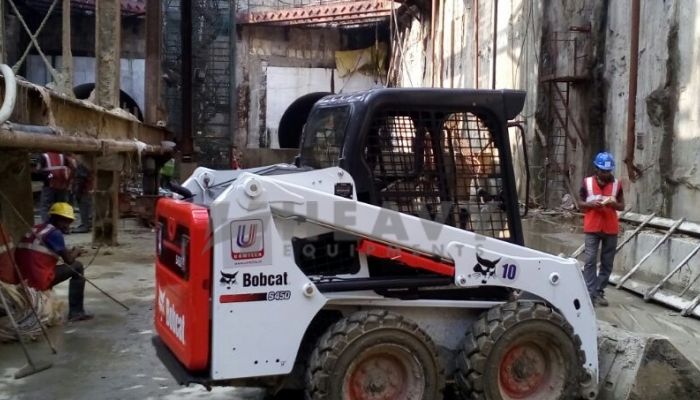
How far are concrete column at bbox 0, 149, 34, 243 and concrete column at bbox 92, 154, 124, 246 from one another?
2680 mm

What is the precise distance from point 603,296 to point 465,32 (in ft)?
34.9

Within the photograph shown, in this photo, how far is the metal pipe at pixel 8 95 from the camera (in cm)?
419

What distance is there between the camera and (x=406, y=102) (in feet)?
14.5

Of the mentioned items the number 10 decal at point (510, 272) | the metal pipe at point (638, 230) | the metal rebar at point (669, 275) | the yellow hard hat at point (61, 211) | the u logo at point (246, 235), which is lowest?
the metal rebar at point (669, 275)

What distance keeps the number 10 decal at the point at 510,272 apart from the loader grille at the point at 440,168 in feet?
0.91

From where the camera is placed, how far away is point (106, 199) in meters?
10.6

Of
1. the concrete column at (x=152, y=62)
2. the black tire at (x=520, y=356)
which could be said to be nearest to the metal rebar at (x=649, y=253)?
the black tire at (x=520, y=356)

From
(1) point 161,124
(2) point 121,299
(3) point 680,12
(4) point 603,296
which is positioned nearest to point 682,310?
(4) point 603,296

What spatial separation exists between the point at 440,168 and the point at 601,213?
146 inches

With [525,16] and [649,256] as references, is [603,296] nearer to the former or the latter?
[649,256]

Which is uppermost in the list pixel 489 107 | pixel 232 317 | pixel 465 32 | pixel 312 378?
pixel 465 32

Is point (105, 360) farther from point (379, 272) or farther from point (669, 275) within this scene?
point (669, 275)

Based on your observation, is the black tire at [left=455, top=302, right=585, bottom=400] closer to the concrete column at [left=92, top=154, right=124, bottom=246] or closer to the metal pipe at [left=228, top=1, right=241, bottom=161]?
the concrete column at [left=92, top=154, right=124, bottom=246]

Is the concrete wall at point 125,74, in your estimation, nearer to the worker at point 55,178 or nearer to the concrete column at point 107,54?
the worker at point 55,178
